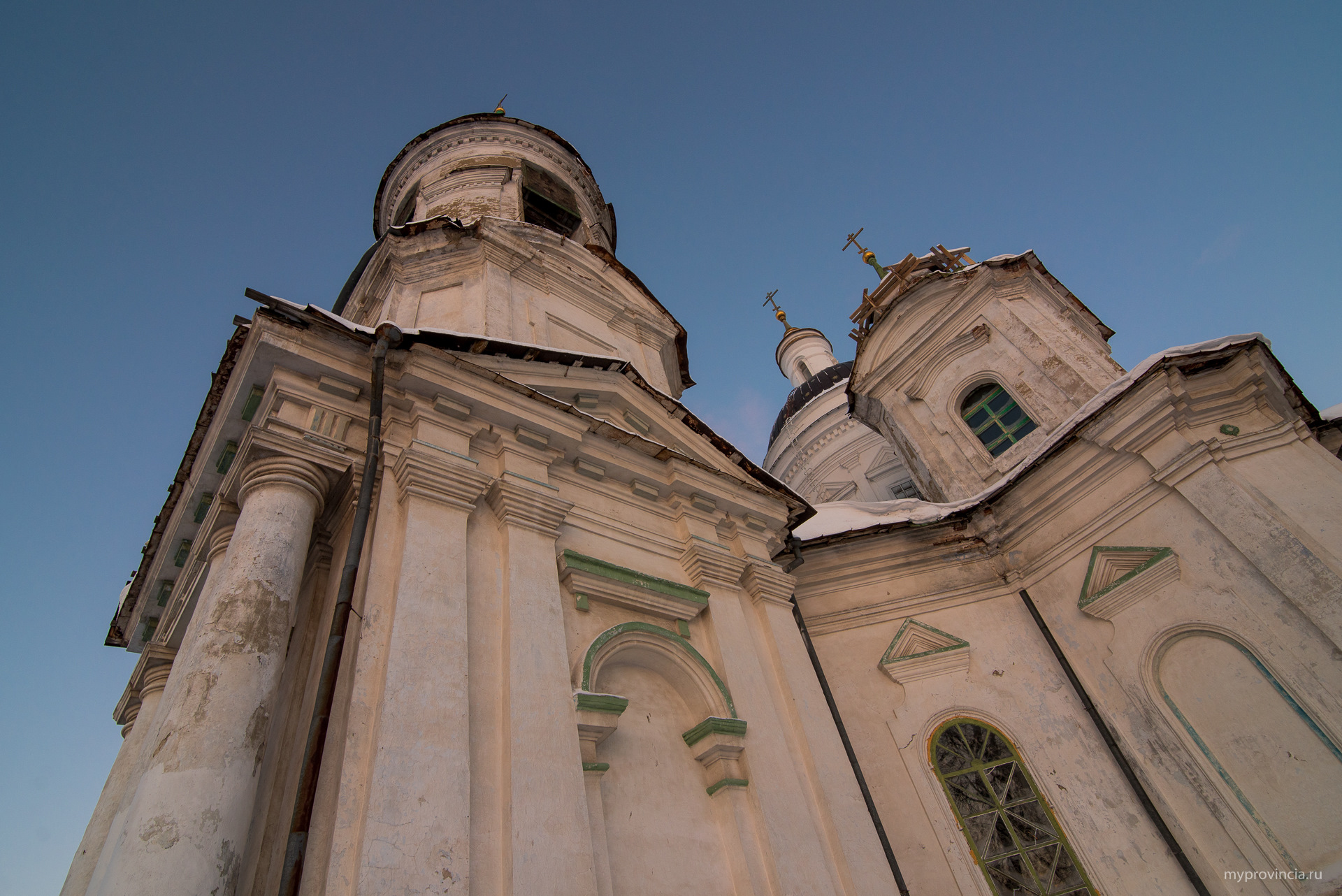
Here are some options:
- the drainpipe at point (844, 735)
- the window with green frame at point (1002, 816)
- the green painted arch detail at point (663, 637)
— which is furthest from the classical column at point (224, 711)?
the window with green frame at point (1002, 816)

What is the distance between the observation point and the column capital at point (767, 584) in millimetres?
7184

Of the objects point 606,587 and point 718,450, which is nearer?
point 606,587

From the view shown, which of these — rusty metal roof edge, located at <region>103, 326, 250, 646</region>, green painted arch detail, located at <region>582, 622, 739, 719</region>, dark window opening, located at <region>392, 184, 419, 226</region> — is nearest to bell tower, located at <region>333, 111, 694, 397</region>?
dark window opening, located at <region>392, 184, 419, 226</region>

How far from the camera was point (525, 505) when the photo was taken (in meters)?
5.72

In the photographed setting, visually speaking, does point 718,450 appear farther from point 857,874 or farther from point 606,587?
point 857,874

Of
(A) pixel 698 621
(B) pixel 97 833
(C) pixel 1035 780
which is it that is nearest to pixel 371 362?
(A) pixel 698 621

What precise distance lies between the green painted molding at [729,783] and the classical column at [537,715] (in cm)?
138

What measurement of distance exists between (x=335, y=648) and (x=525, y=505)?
6.24ft

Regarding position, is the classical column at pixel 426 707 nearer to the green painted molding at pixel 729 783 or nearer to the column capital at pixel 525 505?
the column capital at pixel 525 505

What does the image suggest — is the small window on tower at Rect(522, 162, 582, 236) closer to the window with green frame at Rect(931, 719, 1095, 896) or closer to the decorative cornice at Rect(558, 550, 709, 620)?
the decorative cornice at Rect(558, 550, 709, 620)

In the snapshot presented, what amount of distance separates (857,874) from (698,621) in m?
2.29

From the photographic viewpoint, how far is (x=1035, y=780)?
7.56 metres

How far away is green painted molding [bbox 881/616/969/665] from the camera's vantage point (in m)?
8.52

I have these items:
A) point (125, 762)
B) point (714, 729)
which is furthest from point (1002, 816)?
point (125, 762)
